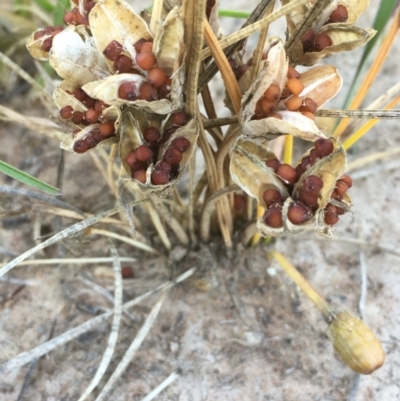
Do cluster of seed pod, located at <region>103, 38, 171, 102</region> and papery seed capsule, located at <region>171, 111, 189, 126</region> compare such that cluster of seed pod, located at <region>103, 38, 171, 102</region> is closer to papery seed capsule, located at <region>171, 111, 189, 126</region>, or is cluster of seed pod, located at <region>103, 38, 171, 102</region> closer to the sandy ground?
papery seed capsule, located at <region>171, 111, 189, 126</region>

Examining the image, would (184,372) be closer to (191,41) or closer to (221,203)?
(221,203)

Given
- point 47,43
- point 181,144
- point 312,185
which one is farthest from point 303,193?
point 47,43

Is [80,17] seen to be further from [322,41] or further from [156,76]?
[322,41]

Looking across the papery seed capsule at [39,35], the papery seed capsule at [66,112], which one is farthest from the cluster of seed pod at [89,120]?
the papery seed capsule at [39,35]

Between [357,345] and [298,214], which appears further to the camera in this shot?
[357,345]

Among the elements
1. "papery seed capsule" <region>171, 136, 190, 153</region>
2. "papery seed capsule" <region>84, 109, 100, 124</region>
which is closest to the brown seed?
"papery seed capsule" <region>171, 136, 190, 153</region>

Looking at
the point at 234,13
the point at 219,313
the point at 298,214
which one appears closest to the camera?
the point at 298,214
